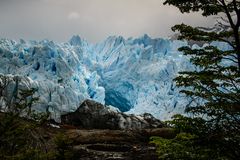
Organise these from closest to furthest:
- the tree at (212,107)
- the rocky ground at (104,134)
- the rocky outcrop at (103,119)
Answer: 1. the tree at (212,107)
2. the rocky ground at (104,134)
3. the rocky outcrop at (103,119)

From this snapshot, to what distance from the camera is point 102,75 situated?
116562 mm

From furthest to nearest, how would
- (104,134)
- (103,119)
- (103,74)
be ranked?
(103,74) < (103,119) < (104,134)

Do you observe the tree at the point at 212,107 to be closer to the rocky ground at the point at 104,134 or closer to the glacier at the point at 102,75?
the rocky ground at the point at 104,134

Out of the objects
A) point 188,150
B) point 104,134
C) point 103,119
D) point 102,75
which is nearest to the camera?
point 188,150

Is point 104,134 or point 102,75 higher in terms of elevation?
point 102,75

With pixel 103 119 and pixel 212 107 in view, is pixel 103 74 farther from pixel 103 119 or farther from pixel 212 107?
pixel 212 107

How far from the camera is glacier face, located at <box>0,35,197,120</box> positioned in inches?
3371

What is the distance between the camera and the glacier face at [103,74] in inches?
3371

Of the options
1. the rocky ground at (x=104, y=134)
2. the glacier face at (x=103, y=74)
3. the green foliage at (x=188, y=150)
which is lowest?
the green foliage at (x=188, y=150)

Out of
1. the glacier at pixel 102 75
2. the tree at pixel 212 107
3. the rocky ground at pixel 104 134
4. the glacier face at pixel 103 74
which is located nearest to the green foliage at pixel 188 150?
the tree at pixel 212 107

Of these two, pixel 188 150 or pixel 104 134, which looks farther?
pixel 104 134

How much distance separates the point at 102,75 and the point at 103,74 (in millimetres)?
3144

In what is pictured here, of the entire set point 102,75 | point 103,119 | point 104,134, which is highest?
point 102,75

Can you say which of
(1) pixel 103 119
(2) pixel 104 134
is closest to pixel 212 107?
(2) pixel 104 134
